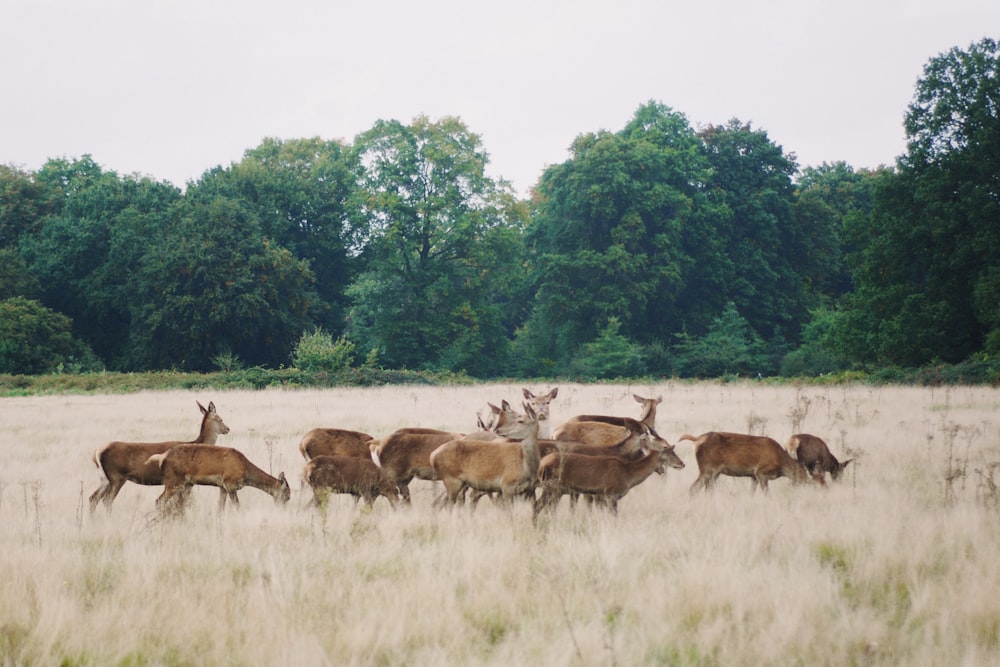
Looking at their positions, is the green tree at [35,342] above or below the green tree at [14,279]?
below

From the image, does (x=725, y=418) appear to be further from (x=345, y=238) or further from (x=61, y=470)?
(x=345, y=238)

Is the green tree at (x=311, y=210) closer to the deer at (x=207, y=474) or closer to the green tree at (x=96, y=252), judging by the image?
the green tree at (x=96, y=252)

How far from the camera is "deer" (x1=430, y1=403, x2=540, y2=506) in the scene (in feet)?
28.2

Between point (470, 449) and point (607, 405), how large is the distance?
12.8 meters

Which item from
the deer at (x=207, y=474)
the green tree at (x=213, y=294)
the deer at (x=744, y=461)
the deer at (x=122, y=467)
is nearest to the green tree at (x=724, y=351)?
the green tree at (x=213, y=294)

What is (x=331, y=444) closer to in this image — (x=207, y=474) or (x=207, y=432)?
(x=207, y=432)

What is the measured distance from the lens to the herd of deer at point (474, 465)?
8578 millimetres

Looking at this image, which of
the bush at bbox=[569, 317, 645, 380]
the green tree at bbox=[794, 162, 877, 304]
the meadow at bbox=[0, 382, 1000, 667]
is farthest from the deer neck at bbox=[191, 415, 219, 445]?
the green tree at bbox=[794, 162, 877, 304]

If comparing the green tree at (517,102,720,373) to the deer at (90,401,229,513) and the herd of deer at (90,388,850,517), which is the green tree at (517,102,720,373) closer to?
the herd of deer at (90,388,850,517)

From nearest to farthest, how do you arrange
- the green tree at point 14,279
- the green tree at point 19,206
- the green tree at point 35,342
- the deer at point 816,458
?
1. the deer at point 816,458
2. the green tree at point 35,342
3. the green tree at point 14,279
4. the green tree at point 19,206

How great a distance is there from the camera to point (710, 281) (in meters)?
49.9

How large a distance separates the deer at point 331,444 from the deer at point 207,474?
A: 148cm

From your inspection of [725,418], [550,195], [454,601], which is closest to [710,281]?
[550,195]

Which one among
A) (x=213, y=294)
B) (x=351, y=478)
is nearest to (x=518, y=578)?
(x=351, y=478)
